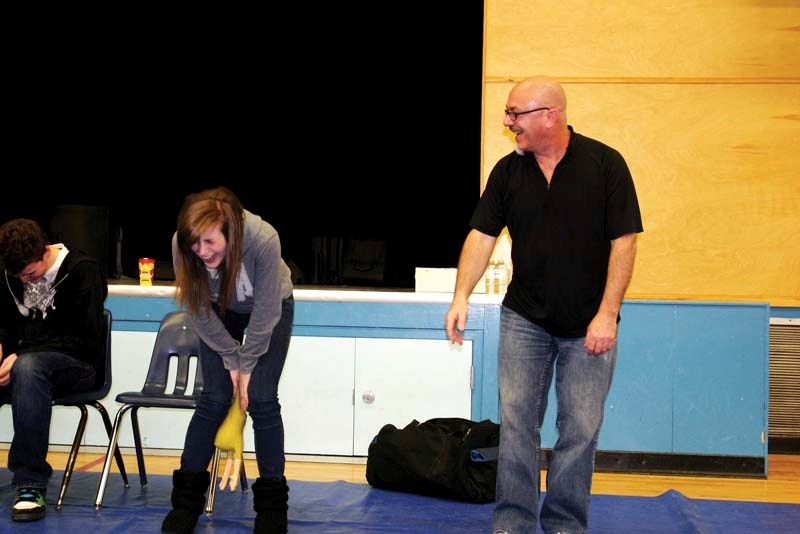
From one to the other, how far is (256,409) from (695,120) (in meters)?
3.02

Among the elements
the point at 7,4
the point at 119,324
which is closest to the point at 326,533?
the point at 119,324

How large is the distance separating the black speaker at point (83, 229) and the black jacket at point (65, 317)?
2044 millimetres

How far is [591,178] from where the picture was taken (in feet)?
9.48

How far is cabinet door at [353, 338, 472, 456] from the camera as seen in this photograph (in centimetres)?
462

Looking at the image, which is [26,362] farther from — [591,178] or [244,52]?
[244,52]

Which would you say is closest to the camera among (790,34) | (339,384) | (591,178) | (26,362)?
(591,178)

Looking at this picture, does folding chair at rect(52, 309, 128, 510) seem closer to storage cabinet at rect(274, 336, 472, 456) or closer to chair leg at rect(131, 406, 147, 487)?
chair leg at rect(131, 406, 147, 487)

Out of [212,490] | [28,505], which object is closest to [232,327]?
[212,490]

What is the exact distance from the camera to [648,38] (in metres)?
5.02

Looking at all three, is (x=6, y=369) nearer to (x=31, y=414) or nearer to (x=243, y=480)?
(x=31, y=414)

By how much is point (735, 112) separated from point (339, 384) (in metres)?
2.48

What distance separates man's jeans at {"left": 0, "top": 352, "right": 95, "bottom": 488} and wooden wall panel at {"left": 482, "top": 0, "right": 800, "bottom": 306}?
112 inches

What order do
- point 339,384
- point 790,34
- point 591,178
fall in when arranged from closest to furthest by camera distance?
point 591,178, point 339,384, point 790,34

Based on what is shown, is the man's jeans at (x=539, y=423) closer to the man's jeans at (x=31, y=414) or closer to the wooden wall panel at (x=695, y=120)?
the man's jeans at (x=31, y=414)
